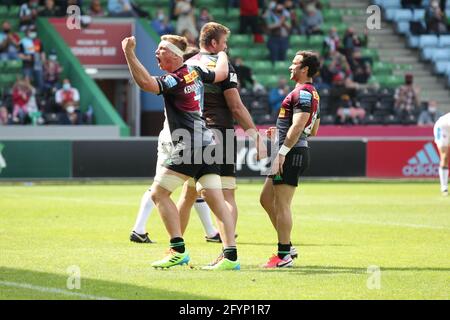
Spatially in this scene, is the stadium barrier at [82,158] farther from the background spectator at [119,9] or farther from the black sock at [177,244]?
the black sock at [177,244]

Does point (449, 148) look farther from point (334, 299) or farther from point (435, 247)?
point (334, 299)

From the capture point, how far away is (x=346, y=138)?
3056 centimetres

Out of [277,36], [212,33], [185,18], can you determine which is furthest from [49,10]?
[212,33]

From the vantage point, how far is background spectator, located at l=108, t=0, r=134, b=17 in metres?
35.1

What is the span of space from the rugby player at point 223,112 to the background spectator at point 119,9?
22424 millimetres

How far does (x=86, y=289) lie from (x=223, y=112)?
3.42 m

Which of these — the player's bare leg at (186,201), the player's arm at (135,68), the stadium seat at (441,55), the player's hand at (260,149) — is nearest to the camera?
the player's arm at (135,68)

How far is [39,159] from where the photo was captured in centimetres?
2862

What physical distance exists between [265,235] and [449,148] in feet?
32.6

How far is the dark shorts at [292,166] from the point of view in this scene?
12.5 meters

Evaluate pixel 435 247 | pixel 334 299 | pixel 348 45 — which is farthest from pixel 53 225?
pixel 348 45

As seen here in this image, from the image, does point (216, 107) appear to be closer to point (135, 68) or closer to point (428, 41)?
point (135, 68)

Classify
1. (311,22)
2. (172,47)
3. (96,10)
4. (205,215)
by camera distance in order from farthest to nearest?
1. (311,22)
2. (96,10)
3. (205,215)
4. (172,47)

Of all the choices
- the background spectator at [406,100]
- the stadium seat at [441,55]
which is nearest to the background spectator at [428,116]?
the background spectator at [406,100]
